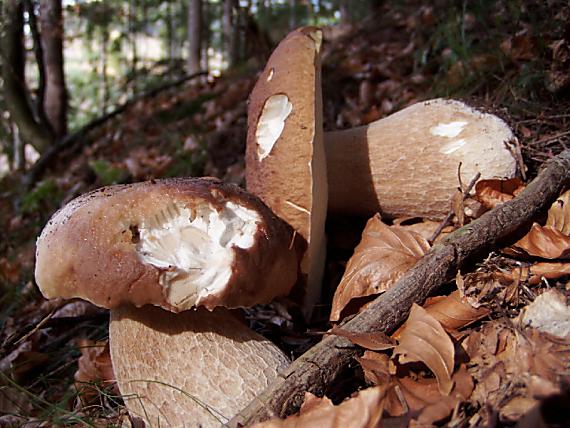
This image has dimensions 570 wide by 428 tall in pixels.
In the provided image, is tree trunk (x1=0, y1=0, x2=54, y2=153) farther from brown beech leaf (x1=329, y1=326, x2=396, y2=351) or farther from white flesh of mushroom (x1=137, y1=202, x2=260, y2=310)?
brown beech leaf (x1=329, y1=326, x2=396, y2=351)

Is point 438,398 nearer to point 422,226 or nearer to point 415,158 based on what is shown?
point 422,226

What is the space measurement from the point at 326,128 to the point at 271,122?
5.59 ft

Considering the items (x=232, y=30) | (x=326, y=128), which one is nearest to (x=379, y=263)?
(x=326, y=128)

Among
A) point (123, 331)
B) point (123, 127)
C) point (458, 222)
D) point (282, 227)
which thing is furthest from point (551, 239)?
point (123, 127)

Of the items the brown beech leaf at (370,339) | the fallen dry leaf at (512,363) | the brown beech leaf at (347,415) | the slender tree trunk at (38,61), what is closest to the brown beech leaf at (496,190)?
the fallen dry leaf at (512,363)

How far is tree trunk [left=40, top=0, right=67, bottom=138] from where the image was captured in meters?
5.96

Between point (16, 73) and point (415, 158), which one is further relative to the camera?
point (16, 73)

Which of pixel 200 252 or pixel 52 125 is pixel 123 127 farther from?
pixel 200 252

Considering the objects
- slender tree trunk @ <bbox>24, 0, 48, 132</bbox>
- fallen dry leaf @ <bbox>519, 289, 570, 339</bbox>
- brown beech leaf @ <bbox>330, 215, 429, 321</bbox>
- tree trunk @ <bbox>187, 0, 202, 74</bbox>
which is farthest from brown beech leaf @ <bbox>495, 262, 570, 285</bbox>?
tree trunk @ <bbox>187, 0, 202, 74</bbox>

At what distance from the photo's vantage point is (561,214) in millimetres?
1709

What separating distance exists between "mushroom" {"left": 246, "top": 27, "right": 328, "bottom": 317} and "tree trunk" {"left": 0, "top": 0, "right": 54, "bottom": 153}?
5.04m

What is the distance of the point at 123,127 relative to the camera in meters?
7.19

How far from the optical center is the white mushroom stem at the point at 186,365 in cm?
153

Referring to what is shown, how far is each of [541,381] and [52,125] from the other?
7.29 metres
